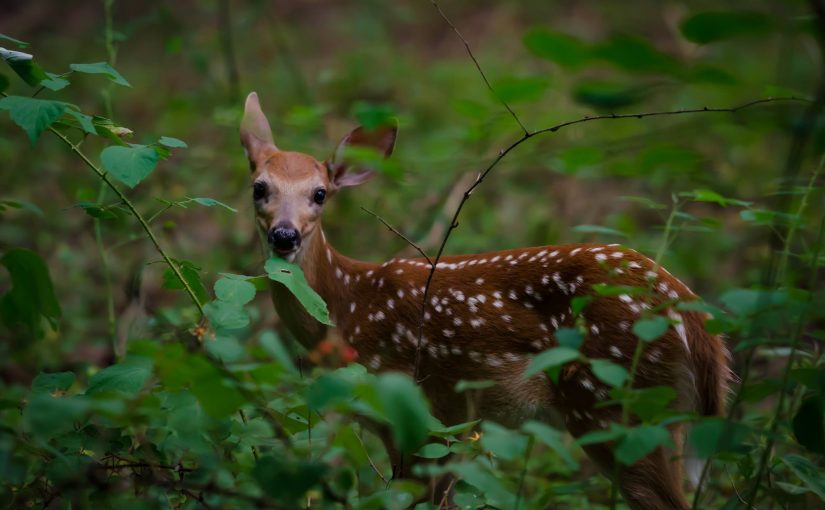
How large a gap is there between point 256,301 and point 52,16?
7514 mm

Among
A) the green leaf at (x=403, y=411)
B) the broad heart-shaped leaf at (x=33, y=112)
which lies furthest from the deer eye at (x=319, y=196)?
the green leaf at (x=403, y=411)

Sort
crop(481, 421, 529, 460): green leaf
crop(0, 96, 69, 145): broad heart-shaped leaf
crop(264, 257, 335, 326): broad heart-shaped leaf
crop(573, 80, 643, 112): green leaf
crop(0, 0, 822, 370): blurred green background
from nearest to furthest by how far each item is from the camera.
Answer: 1. crop(573, 80, 643, 112): green leaf
2. crop(481, 421, 529, 460): green leaf
3. crop(0, 96, 69, 145): broad heart-shaped leaf
4. crop(264, 257, 335, 326): broad heart-shaped leaf
5. crop(0, 0, 822, 370): blurred green background

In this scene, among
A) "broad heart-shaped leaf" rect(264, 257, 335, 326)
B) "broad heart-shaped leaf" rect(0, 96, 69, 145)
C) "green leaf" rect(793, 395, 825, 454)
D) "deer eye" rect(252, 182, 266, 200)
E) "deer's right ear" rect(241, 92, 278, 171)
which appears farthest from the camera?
"deer's right ear" rect(241, 92, 278, 171)

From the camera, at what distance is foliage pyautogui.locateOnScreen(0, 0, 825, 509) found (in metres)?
1.65

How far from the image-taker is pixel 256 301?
552 centimetres

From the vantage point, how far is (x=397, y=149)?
682cm

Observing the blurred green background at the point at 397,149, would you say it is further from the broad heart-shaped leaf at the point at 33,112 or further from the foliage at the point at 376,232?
the broad heart-shaped leaf at the point at 33,112

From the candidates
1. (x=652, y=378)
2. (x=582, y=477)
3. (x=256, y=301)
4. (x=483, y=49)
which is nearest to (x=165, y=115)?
(x=256, y=301)

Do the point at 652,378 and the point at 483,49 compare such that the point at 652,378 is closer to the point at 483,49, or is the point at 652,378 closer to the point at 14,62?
the point at 14,62

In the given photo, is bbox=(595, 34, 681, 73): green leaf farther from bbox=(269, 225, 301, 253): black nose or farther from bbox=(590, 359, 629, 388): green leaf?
bbox=(269, 225, 301, 253): black nose

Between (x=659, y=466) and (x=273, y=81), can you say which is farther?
(x=273, y=81)

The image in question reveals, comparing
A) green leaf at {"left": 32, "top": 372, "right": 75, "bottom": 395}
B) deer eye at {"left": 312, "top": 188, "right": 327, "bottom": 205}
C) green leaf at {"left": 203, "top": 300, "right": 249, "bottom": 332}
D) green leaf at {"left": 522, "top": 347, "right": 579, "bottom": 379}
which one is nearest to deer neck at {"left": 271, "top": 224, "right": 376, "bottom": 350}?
deer eye at {"left": 312, "top": 188, "right": 327, "bottom": 205}

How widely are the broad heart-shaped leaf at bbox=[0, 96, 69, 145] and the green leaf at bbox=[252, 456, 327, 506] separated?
1082 mm

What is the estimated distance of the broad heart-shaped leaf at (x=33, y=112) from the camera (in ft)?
6.83
